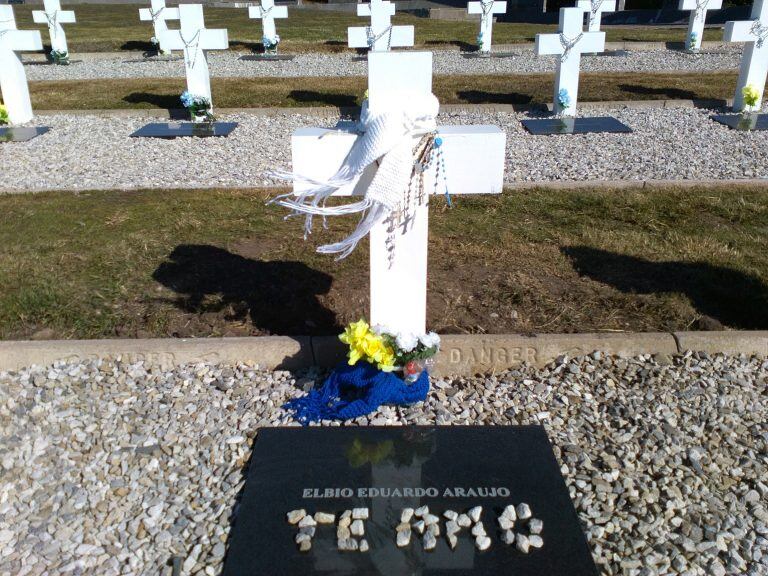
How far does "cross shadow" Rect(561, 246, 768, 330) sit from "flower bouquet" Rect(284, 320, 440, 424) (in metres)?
1.96

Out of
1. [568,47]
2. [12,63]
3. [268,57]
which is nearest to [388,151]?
[568,47]

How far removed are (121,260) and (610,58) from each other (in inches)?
580

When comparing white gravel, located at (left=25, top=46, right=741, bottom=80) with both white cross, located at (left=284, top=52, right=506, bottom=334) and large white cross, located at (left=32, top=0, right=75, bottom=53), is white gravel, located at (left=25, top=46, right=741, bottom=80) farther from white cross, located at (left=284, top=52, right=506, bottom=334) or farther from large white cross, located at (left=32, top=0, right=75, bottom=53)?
white cross, located at (left=284, top=52, right=506, bottom=334)

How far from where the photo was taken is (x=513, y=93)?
41.2 feet

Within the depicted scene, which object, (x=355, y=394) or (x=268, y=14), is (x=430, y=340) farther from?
(x=268, y=14)

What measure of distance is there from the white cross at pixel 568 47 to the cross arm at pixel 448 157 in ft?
25.3

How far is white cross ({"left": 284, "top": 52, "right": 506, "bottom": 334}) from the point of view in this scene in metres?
3.37

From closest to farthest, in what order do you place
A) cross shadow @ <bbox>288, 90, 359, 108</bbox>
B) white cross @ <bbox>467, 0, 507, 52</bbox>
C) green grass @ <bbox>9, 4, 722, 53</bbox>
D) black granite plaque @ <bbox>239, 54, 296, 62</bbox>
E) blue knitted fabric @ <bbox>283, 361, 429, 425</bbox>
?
blue knitted fabric @ <bbox>283, 361, 429, 425</bbox>, cross shadow @ <bbox>288, 90, 359, 108</bbox>, black granite plaque @ <bbox>239, 54, 296, 62</bbox>, white cross @ <bbox>467, 0, 507, 52</bbox>, green grass @ <bbox>9, 4, 722, 53</bbox>

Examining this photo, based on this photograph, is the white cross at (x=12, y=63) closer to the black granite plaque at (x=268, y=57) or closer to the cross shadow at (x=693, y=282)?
the black granite plaque at (x=268, y=57)

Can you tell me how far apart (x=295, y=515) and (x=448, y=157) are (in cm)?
180

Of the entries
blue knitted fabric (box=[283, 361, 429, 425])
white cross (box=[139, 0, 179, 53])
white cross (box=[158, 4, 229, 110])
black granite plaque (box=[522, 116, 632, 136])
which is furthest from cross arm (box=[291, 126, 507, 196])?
white cross (box=[139, 0, 179, 53])

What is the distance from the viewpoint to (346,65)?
1673 centimetres

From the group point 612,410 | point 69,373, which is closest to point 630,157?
point 612,410

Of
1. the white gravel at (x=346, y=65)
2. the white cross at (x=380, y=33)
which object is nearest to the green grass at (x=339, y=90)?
the white cross at (x=380, y=33)
